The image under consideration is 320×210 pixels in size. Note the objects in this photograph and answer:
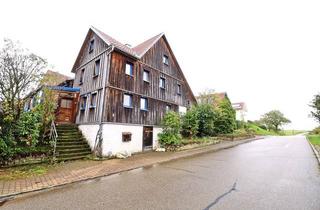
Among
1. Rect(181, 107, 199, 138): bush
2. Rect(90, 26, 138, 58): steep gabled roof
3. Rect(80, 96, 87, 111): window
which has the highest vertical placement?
Rect(90, 26, 138, 58): steep gabled roof

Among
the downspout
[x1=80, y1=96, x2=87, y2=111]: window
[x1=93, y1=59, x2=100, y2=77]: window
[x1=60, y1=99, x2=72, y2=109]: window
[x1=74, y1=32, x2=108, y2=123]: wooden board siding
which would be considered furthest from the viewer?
[x1=60, y1=99, x2=72, y2=109]: window

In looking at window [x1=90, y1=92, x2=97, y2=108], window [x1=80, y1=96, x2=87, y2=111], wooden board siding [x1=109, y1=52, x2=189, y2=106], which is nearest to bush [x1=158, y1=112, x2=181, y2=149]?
wooden board siding [x1=109, y1=52, x2=189, y2=106]

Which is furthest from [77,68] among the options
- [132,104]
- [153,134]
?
[153,134]

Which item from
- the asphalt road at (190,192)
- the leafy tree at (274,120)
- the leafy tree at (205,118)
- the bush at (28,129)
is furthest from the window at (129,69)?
the leafy tree at (274,120)

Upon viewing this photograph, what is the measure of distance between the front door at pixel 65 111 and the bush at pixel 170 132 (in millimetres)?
8003

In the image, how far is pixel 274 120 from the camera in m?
56.7

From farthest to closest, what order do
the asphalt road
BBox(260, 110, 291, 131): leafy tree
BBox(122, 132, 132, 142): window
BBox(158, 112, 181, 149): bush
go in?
1. BBox(260, 110, 291, 131): leafy tree
2. BBox(158, 112, 181, 149): bush
3. BBox(122, 132, 132, 142): window
4. the asphalt road

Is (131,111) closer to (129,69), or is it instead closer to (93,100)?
(93,100)

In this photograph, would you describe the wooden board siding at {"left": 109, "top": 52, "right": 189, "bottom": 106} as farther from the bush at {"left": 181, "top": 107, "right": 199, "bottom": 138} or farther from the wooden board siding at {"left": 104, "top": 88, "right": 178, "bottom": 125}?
the bush at {"left": 181, "top": 107, "right": 199, "bottom": 138}

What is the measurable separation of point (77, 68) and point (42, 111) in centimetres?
893

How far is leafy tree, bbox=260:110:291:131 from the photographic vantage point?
56.7 meters

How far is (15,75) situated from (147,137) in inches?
369

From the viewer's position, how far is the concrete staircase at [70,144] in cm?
968

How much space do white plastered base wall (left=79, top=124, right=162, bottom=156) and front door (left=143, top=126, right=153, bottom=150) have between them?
41 centimetres
